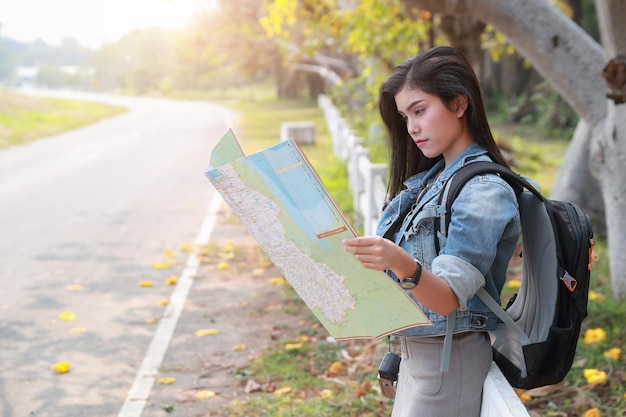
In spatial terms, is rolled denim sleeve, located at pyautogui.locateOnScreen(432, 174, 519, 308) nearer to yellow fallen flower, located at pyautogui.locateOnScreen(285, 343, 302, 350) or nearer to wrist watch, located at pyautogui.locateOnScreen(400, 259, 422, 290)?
wrist watch, located at pyautogui.locateOnScreen(400, 259, 422, 290)

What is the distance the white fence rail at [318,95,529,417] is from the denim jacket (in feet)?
0.61

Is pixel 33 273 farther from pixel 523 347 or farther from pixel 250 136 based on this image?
pixel 250 136

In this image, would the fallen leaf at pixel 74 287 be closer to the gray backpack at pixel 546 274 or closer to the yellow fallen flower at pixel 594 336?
the yellow fallen flower at pixel 594 336

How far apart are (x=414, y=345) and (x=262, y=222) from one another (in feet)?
2.12

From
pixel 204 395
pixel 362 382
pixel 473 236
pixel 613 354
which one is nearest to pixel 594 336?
pixel 613 354

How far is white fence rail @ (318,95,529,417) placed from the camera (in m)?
2.18

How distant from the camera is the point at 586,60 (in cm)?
589

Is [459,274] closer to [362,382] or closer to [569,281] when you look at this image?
[569,281]

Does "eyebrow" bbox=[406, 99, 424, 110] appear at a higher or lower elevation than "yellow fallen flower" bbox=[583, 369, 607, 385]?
higher

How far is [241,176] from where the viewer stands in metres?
2.03

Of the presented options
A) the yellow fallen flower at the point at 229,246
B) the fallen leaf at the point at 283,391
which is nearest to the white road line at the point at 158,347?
the yellow fallen flower at the point at 229,246

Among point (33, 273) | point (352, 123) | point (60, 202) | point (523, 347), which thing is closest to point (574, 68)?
point (523, 347)

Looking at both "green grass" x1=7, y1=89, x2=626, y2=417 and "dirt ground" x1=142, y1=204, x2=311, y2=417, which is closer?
"green grass" x1=7, y1=89, x2=626, y2=417

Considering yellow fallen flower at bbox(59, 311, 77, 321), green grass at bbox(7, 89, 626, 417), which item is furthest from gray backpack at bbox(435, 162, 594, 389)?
yellow fallen flower at bbox(59, 311, 77, 321)
